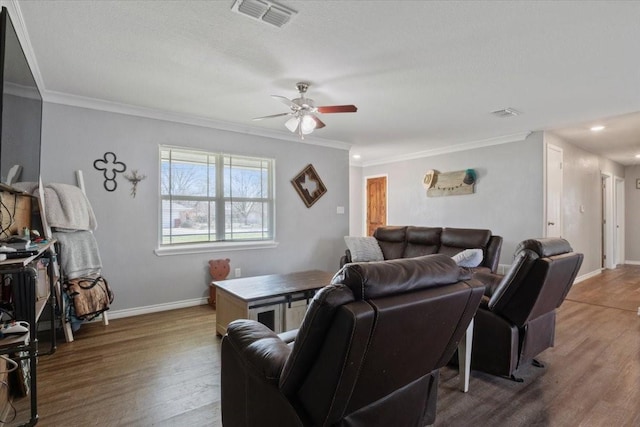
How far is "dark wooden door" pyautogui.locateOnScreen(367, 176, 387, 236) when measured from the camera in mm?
7373

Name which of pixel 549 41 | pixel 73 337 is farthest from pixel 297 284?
pixel 549 41

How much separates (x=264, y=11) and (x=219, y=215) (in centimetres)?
300

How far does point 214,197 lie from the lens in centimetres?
448

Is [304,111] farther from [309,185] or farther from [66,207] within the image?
[66,207]

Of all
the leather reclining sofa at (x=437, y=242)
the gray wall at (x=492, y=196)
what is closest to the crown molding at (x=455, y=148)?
the gray wall at (x=492, y=196)

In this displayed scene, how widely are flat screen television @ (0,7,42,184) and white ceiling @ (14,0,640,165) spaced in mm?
267

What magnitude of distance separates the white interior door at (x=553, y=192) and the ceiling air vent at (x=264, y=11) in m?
4.43

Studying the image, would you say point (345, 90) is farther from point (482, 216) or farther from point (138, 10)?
point (482, 216)

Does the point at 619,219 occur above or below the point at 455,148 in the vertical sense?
below

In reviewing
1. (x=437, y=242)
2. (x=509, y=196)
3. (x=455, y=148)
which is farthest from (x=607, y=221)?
(x=437, y=242)

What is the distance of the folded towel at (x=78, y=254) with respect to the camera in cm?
307

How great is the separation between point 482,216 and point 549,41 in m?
3.52

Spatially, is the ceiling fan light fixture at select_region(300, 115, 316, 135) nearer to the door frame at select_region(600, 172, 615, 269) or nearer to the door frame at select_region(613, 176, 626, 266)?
the door frame at select_region(600, 172, 615, 269)

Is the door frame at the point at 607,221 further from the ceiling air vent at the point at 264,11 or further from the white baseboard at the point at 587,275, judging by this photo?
the ceiling air vent at the point at 264,11
